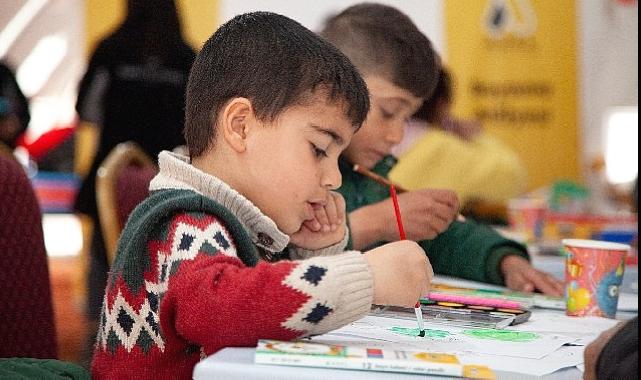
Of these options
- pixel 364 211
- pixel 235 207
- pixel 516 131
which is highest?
pixel 235 207

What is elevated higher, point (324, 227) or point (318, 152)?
point (318, 152)

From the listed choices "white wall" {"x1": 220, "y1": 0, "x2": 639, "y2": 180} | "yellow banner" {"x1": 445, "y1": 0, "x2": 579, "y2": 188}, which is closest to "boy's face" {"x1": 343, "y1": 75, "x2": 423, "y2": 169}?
"yellow banner" {"x1": 445, "y1": 0, "x2": 579, "y2": 188}

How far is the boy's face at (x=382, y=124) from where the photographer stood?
5.32 ft

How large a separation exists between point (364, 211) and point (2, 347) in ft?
2.02

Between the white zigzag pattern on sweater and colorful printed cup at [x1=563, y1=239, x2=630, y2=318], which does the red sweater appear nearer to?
the white zigzag pattern on sweater

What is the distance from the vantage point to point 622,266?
4.27 feet

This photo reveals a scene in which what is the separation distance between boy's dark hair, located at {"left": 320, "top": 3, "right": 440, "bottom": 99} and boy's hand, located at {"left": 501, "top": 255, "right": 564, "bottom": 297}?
37 centimetres

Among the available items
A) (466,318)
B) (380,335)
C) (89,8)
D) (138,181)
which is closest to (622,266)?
(466,318)

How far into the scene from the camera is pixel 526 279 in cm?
155

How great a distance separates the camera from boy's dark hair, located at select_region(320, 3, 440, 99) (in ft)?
5.43

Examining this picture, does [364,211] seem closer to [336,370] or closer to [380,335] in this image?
[380,335]

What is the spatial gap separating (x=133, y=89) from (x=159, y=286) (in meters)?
Answer: 2.05

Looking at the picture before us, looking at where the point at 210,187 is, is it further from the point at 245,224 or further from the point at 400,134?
the point at 400,134

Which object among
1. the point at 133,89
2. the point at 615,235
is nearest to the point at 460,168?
the point at 615,235
